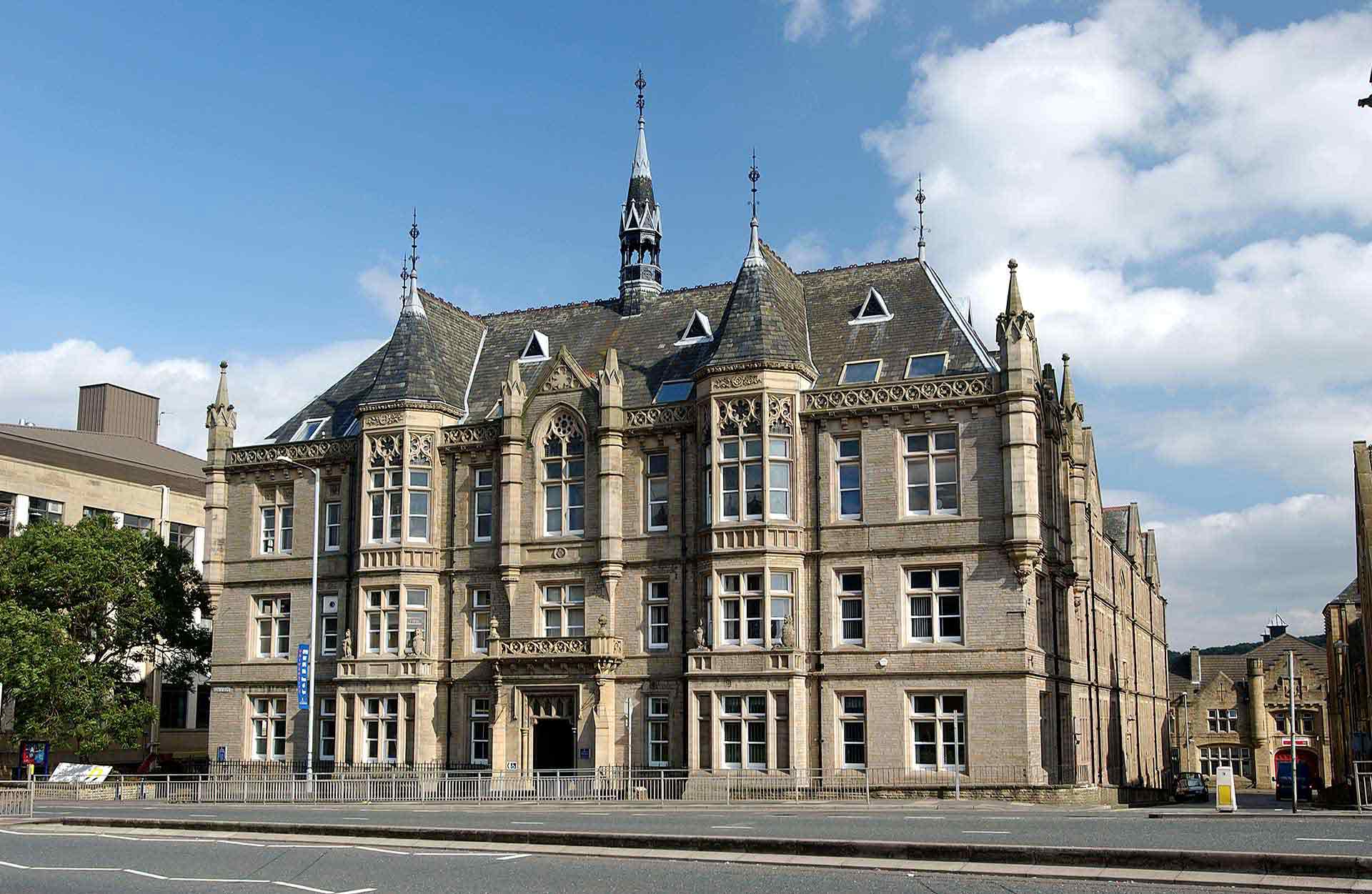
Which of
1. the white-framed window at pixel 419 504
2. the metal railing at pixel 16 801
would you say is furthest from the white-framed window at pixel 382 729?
the metal railing at pixel 16 801

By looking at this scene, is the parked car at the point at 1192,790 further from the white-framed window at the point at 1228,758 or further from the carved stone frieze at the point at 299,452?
the carved stone frieze at the point at 299,452

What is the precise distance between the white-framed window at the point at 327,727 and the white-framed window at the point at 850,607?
18040 mm

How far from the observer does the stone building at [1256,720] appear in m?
92.8

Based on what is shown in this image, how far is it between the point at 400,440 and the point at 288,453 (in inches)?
215

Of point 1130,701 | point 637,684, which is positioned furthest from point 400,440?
point 1130,701

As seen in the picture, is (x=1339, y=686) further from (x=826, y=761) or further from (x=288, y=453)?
(x=288, y=453)

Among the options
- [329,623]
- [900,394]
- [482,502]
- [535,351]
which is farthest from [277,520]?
[900,394]

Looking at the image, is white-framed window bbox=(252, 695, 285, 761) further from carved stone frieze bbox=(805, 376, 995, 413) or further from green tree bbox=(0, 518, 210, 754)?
carved stone frieze bbox=(805, 376, 995, 413)

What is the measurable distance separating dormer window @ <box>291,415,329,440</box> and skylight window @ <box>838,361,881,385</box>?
20104mm

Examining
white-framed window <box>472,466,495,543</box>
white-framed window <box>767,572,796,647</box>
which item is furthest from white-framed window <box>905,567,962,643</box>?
white-framed window <box>472,466,495,543</box>

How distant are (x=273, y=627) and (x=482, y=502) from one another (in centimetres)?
932

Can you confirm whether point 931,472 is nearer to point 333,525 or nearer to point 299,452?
point 333,525

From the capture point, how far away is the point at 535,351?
5191 centimetres

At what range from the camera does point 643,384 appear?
48.0m
